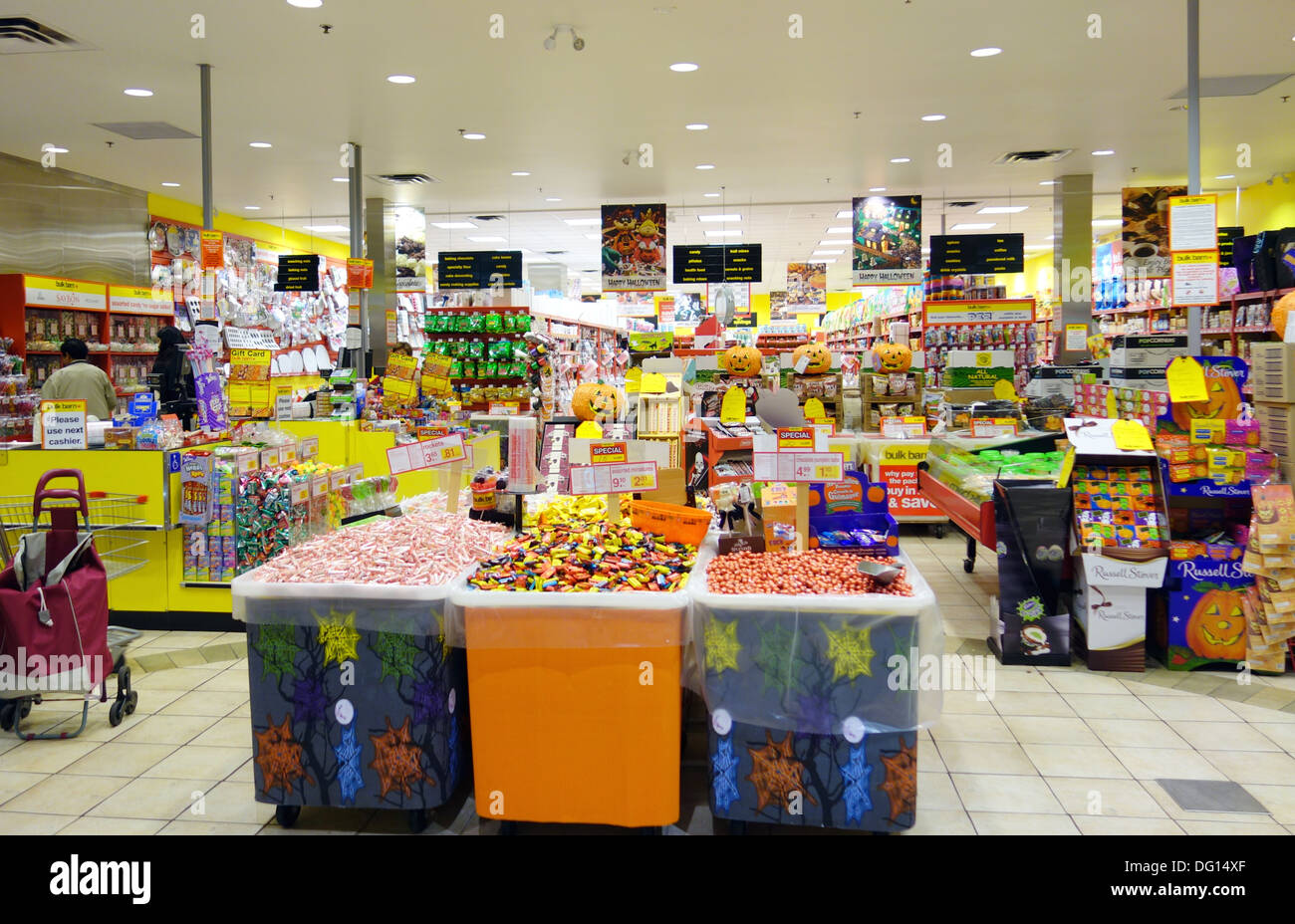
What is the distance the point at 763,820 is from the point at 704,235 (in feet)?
50.7

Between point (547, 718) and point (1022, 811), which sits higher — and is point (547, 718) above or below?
above

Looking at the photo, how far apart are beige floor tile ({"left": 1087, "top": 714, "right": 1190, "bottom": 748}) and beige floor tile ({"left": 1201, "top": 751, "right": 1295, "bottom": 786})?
162 mm

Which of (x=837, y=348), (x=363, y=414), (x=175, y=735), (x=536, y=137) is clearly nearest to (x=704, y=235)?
(x=837, y=348)

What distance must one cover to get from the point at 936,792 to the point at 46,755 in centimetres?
359

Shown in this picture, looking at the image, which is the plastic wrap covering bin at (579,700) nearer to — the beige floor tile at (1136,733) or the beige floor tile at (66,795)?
the beige floor tile at (66,795)

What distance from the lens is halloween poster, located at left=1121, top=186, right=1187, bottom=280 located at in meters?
11.0

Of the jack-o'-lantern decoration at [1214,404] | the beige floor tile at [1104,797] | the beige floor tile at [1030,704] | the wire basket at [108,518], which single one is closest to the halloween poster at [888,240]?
the jack-o'-lantern decoration at [1214,404]

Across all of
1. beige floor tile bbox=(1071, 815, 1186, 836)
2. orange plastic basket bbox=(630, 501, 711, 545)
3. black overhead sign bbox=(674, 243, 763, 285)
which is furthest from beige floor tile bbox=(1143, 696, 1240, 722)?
black overhead sign bbox=(674, 243, 763, 285)

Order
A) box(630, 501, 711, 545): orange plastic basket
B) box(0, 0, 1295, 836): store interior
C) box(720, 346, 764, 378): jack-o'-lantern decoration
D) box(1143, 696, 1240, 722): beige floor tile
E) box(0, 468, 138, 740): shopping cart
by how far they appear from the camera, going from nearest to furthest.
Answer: box(0, 0, 1295, 836): store interior → box(630, 501, 711, 545): orange plastic basket → box(0, 468, 138, 740): shopping cart → box(1143, 696, 1240, 722): beige floor tile → box(720, 346, 764, 378): jack-o'-lantern decoration

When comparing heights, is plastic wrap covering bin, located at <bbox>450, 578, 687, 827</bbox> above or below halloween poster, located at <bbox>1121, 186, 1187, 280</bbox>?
below

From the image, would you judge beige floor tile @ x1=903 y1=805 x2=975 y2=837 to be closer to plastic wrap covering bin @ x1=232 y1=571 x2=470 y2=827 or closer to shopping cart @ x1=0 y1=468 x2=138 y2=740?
plastic wrap covering bin @ x1=232 y1=571 x2=470 y2=827

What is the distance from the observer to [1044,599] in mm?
5082

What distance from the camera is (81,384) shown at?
7.56 meters
